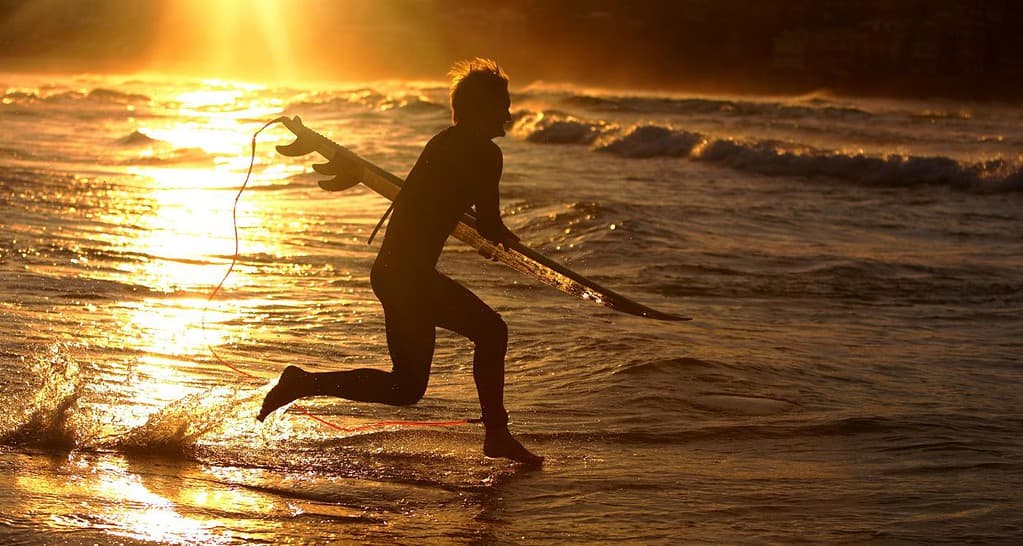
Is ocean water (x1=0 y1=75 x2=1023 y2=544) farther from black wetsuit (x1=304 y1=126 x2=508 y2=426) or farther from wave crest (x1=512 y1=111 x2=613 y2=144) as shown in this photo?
wave crest (x1=512 y1=111 x2=613 y2=144)

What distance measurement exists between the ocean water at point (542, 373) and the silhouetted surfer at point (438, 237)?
51cm

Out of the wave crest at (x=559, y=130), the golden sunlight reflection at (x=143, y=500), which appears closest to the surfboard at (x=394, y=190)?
the golden sunlight reflection at (x=143, y=500)

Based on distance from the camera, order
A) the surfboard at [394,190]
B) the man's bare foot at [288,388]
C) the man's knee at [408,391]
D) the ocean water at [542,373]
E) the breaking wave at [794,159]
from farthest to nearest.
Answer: the breaking wave at [794,159], the surfboard at [394,190], the man's bare foot at [288,388], the man's knee at [408,391], the ocean water at [542,373]

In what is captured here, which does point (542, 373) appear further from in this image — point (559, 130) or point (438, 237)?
point (559, 130)

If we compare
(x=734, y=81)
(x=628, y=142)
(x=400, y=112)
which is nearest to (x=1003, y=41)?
(x=734, y=81)

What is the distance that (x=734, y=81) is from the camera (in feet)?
255

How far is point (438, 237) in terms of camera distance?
562cm

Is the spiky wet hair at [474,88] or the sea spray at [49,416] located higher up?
the spiky wet hair at [474,88]

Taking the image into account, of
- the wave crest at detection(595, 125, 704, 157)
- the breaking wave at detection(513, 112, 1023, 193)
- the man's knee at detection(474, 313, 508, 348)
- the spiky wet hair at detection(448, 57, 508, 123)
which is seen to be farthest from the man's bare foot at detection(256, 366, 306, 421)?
the wave crest at detection(595, 125, 704, 157)

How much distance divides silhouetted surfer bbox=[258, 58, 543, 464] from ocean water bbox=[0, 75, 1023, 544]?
51cm

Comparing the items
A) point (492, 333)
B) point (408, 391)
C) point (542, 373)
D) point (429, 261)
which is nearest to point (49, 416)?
point (408, 391)

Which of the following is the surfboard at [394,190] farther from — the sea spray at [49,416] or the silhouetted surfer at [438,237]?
the sea spray at [49,416]

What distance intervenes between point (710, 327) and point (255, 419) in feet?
12.8

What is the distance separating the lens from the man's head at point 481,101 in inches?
218
